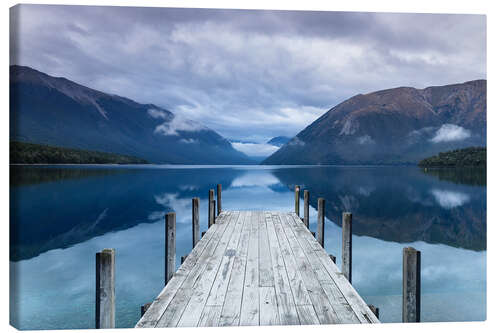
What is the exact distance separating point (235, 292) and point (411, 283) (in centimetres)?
178

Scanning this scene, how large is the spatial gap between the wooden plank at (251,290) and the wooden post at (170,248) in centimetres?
116

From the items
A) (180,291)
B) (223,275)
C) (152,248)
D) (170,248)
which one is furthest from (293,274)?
(152,248)

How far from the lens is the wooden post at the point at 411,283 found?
274 cm

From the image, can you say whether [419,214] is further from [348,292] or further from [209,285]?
[209,285]

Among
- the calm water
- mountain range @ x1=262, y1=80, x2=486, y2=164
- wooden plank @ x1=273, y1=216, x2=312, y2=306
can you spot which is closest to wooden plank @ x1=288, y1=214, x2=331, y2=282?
wooden plank @ x1=273, y1=216, x2=312, y2=306

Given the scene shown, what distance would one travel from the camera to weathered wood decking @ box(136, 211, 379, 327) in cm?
293

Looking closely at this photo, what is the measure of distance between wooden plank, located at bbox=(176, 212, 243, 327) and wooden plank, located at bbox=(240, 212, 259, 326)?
0.26m

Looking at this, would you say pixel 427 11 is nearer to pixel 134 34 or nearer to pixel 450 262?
pixel 450 262

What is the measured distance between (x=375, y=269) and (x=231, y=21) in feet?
23.5

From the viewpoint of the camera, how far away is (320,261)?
15.3ft

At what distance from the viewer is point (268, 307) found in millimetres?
3131

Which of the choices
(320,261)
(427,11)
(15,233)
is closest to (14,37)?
(15,233)

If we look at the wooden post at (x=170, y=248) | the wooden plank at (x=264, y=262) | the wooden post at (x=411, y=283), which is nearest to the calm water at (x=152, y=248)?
the wooden post at (x=170, y=248)

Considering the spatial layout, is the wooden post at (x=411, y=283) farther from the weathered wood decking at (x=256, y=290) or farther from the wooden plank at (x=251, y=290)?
the wooden plank at (x=251, y=290)
